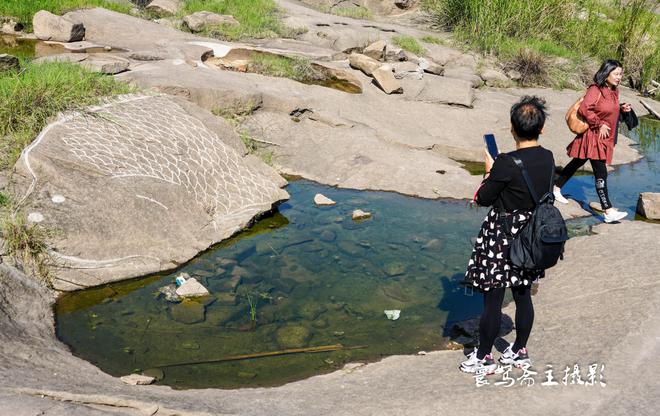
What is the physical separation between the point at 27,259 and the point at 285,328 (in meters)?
1.81

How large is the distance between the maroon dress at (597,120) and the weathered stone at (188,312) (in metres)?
3.63

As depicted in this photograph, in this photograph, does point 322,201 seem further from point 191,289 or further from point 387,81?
point 387,81

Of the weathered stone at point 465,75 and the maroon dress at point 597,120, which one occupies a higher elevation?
the maroon dress at point 597,120

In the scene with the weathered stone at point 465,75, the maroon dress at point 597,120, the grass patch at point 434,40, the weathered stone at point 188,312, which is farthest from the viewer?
the grass patch at point 434,40

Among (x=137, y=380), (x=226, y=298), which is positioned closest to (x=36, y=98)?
(x=226, y=298)

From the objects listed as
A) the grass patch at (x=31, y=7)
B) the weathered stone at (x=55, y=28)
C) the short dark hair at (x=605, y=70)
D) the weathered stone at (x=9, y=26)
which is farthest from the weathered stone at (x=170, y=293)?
the weathered stone at (x=9, y=26)

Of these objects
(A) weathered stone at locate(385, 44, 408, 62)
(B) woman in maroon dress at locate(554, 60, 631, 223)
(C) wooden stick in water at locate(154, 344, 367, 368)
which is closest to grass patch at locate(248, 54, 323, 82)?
(A) weathered stone at locate(385, 44, 408, 62)

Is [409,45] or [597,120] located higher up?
[597,120]

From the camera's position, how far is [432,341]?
4133 mm

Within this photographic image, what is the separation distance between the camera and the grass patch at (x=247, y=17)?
12.7 meters

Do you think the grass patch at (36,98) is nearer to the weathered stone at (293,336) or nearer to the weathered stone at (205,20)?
the weathered stone at (293,336)

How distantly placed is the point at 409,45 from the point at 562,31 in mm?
3677

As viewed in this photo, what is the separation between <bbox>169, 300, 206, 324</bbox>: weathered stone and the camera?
430 centimetres

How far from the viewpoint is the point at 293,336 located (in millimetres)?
4160
